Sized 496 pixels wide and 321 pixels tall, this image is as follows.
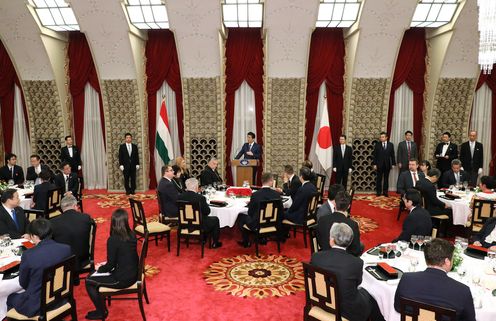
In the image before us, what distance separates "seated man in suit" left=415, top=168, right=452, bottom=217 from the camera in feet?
26.7

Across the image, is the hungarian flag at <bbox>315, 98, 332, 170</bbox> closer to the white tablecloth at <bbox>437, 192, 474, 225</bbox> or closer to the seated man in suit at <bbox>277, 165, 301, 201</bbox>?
the seated man in suit at <bbox>277, 165, 301, 201</bbox>

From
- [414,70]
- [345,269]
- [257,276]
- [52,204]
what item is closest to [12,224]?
[52,204]

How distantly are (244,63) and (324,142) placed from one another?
3.50m

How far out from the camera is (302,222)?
25.7ft

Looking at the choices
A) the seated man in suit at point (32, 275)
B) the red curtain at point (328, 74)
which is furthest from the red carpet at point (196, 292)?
the red curtain at point (328, 74)

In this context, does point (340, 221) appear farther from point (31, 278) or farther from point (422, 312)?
point (31, 278)

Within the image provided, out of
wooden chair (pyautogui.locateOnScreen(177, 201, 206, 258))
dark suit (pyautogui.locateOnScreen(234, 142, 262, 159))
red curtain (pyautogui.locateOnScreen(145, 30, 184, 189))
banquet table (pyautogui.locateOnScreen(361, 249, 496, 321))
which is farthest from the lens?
red curtain (pyautogui.locateOnScreen(145, 30, 184, 189))

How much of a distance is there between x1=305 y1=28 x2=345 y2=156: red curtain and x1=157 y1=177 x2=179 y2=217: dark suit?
20.9 feet

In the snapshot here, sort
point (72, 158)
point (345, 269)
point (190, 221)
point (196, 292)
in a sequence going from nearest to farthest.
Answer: point (345, 269)
point (196, 292)
point (190, 221)
point (72, 158)

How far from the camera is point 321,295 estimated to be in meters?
4.30

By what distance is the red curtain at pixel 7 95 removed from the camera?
1310 centimetres

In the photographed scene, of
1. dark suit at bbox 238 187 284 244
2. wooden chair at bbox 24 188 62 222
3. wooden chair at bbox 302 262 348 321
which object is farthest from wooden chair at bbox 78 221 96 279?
wooden chair at bbox 302 262 348 321

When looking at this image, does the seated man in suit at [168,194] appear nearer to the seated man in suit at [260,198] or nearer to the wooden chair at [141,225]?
the wooden chair at [141,225]

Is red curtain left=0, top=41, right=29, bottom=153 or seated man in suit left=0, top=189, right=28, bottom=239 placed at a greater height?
red curtain left=0, top=41, right=29, bottom=153
